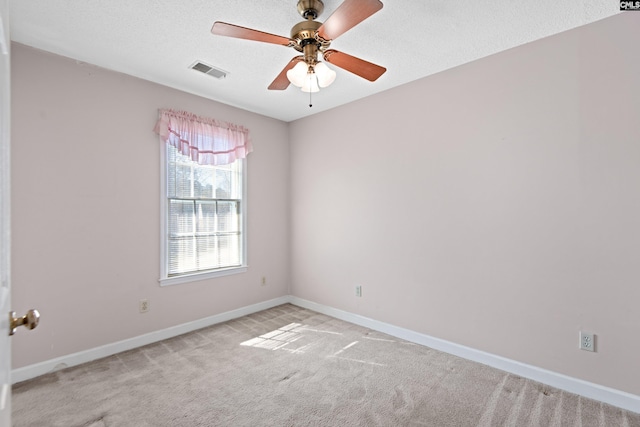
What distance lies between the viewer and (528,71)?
239 centimetres

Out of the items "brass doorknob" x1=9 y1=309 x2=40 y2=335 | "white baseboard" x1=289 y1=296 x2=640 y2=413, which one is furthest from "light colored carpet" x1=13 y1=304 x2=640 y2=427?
"brass doorknob" x1=9 y1=309 x2=40 y2=335

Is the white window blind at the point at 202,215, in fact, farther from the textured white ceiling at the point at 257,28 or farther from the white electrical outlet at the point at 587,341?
the white electrical outlet at the point at 587,341

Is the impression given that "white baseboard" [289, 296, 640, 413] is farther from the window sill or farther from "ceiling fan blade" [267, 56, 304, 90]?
"ceiling fan blade" [267, 56, 304, 90]

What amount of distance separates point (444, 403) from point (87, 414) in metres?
2.36

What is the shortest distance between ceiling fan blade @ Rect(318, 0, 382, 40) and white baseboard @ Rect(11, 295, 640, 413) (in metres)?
2.71

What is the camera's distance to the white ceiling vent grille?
2707 mm

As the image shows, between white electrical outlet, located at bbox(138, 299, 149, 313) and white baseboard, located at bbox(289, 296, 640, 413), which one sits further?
white electrical outlet, located at bbox(138, 299, 149, 313)

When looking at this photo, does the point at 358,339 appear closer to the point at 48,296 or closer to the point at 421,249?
the point at 421,249

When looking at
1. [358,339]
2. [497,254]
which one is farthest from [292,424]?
[497,254]

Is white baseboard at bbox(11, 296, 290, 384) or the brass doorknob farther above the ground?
the brass doorknob

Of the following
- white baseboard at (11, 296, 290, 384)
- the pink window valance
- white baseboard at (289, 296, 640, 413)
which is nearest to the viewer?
white baseboard at (289, 296, 640, 413)

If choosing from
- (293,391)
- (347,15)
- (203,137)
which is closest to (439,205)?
(347,15)

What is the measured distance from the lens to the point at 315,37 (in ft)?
5.91

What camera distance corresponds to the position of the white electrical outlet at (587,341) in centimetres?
214
